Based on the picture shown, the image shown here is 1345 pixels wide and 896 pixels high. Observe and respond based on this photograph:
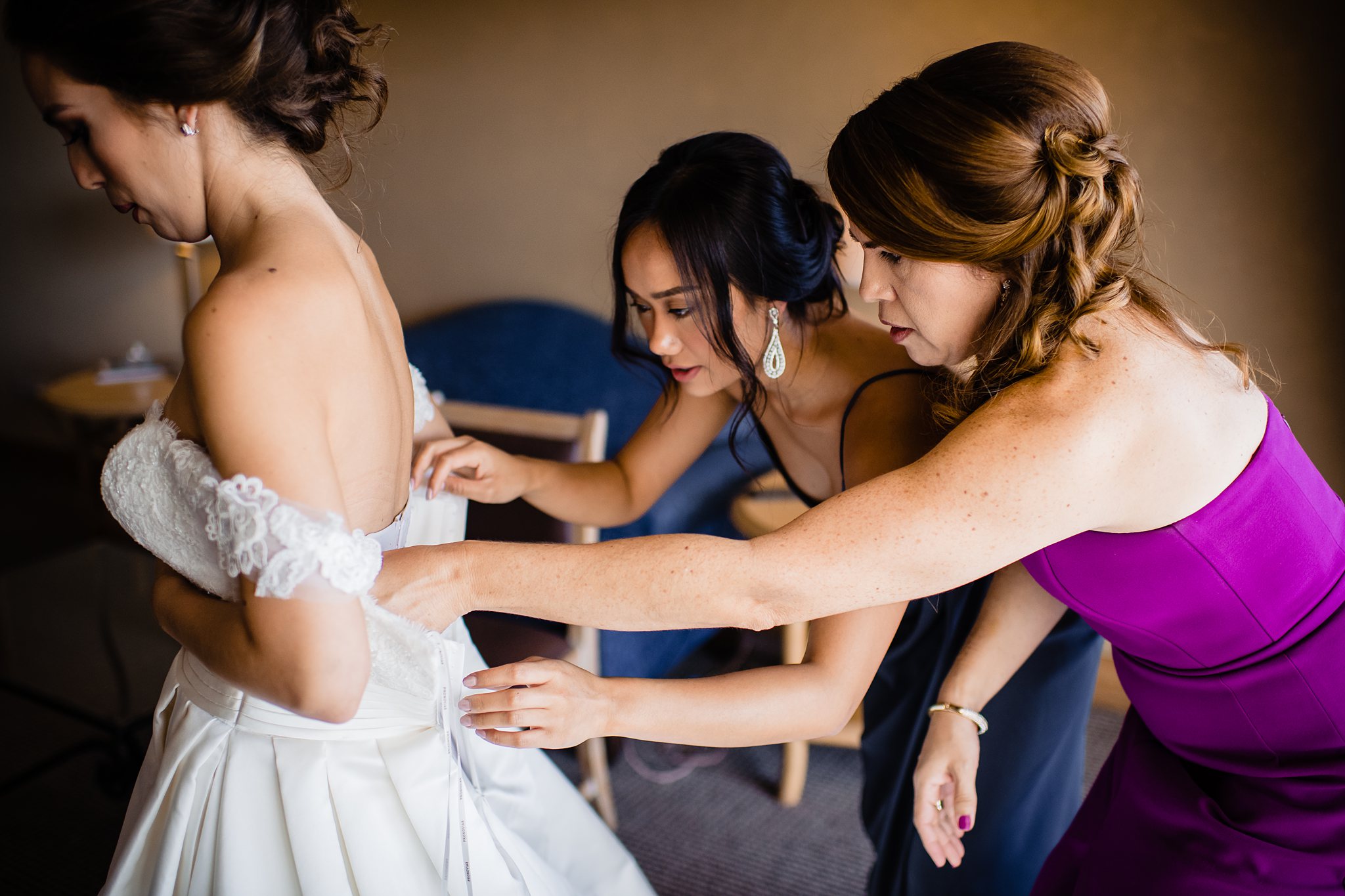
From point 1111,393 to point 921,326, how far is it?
0.22 m

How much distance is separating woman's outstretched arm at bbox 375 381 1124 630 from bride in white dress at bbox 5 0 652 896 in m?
0.10

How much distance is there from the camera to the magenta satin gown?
3.18 feet

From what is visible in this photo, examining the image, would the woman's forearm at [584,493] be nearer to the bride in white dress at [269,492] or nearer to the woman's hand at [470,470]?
the woman's hand at [470,470]

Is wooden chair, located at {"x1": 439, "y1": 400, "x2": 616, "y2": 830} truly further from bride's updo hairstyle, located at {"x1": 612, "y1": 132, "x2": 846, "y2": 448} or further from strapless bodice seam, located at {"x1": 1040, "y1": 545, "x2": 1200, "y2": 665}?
strapless bodice seam, located at {"x1": 1040, "y1": 545, "x2": 1200, "y2": 665}

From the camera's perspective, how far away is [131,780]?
2271mm

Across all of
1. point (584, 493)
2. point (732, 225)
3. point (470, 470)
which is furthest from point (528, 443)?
point (732, 225)

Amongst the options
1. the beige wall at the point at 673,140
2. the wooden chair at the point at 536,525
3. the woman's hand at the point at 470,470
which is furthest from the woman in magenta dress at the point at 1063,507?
the wooden chair at the point at 536,525

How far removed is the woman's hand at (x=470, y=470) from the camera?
4.30 feet

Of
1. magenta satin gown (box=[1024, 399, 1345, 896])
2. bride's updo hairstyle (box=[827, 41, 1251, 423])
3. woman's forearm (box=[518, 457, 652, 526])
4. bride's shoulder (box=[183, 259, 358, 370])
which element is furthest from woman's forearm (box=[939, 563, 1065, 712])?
bride's shoulder (box=[183, 259, 358, 370])

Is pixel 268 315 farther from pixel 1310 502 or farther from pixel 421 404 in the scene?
pixel 1310 502

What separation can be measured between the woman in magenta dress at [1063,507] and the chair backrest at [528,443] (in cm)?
104

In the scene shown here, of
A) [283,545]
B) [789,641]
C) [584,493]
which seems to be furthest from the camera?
[789,641]

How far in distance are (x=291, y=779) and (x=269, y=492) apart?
395 millimetres

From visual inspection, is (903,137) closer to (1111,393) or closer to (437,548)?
(1111,393)
